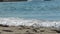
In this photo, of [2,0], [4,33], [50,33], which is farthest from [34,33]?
[2,0]

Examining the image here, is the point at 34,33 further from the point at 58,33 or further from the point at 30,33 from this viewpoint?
the point at 58,33

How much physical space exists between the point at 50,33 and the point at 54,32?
113 millimetres

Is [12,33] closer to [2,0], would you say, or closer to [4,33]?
[4,33]

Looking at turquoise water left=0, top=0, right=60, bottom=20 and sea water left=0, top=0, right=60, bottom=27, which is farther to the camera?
turquoise water left=0, top=0, right=60, bottom=20

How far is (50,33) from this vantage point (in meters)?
4.76

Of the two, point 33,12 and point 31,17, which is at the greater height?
point 33,12

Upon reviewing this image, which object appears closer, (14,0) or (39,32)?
(39,32)

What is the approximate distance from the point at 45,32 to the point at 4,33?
3.25ft

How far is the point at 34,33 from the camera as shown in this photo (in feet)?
15.2

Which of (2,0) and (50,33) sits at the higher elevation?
(2,0)

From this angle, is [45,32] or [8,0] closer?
[45,32]

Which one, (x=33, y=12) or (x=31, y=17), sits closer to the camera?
(x=31, y=17)

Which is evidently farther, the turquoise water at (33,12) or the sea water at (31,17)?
the turquoise water at (33,12)

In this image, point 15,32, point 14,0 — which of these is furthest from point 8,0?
point 15,32
